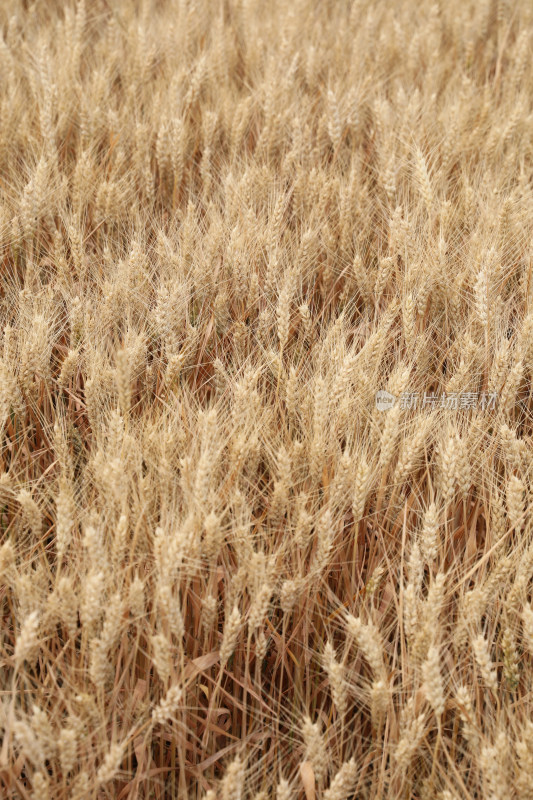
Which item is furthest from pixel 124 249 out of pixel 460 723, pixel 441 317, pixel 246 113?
pixel 460 723

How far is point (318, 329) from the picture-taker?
2049 millimetres

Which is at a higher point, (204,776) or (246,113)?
(246,113)

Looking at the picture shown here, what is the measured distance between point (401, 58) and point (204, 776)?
109 inches

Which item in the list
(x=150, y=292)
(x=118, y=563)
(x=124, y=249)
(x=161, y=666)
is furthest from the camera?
(x=124, y=249)

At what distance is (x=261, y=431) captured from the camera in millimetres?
1569

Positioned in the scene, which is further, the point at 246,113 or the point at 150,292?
the point at 246,113

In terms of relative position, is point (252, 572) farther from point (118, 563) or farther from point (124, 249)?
point (124, 249)

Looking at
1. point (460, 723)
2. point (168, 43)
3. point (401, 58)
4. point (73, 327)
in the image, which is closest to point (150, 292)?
point (73, 327)

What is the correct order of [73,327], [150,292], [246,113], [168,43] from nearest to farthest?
[73,327] < [150,292] < [246,113] < [168,43]

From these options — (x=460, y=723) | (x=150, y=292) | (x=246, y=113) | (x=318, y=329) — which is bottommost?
(x=460, y=723)

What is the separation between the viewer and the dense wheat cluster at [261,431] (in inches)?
48.6

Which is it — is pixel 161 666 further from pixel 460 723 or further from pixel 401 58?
pixel 401 58

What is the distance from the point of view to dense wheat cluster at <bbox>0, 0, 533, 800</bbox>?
124 centimetres

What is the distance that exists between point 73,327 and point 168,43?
170 centimetres
